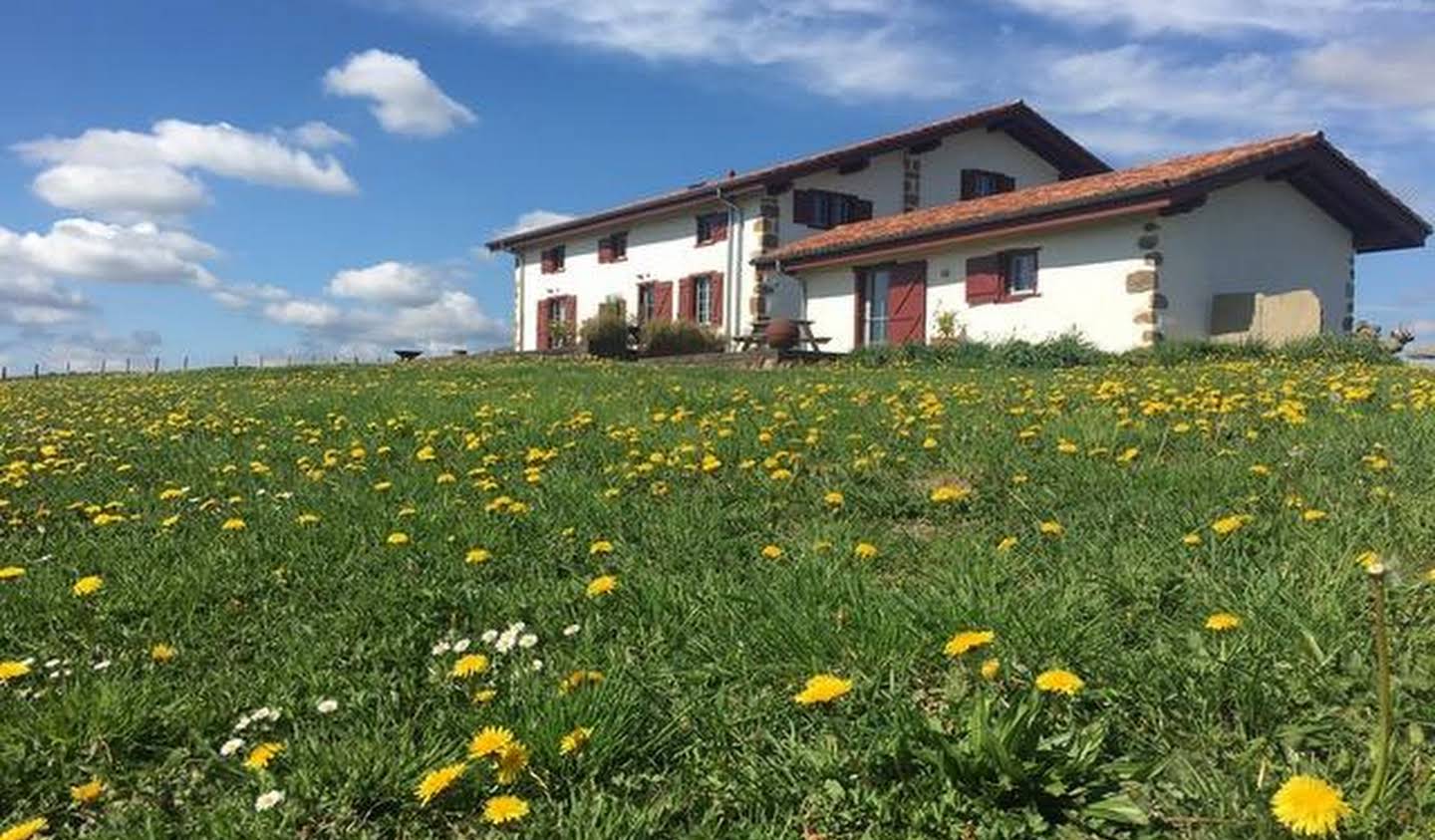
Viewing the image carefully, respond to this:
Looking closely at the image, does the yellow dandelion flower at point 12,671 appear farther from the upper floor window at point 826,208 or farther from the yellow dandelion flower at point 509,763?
the upper floor window at point 826,208

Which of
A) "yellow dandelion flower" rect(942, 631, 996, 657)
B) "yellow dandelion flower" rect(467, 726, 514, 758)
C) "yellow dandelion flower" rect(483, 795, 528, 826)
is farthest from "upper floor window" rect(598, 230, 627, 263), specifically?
"yellow dandelion flower" rect(483, 795, 528, 826)

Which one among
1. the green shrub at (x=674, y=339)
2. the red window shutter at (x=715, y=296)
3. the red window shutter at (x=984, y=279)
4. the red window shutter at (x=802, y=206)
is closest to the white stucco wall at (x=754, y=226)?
the red window shutter at (x=802, y=206)

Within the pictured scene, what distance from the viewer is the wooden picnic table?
23.5 meters

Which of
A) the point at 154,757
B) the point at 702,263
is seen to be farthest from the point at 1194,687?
the point at 702,263

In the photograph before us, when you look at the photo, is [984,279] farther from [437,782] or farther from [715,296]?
[437,782]

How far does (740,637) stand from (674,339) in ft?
72.0

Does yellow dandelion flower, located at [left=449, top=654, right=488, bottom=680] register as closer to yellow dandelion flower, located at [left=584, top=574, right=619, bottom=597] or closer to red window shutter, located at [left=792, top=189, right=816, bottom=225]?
yellow dandelion flower, located at [left=584, top=574, right=619, bottom=597]

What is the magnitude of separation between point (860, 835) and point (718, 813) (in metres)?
0.32

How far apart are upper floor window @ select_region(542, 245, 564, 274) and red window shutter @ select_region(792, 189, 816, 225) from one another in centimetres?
1081

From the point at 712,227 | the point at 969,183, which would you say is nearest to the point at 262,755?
the point at 712,227

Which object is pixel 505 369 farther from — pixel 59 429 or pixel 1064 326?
pixel 1064 326

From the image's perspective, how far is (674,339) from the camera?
81.5 feet

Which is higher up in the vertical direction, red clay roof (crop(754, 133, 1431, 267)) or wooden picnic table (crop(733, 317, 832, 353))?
red clay roof (crop(754, 133, 1431, 267))

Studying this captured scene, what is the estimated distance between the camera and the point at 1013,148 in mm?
29625
